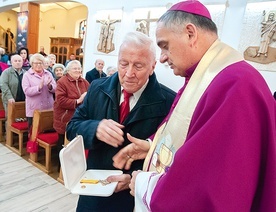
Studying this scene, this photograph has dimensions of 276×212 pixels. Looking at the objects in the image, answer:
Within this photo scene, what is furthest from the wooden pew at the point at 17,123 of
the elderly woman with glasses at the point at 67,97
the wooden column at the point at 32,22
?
the wooden column at the point at 32,22

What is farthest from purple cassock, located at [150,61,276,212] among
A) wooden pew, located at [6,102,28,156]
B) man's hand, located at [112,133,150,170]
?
wooden pew, located at [6,102,28,156]

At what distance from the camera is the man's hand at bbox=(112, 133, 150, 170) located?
1006mm

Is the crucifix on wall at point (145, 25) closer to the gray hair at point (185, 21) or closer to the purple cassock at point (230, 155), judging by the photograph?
the gray hair at point (185, 21)

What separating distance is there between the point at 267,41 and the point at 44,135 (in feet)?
11.8

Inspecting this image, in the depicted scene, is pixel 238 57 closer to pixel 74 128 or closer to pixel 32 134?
pixel 74 128

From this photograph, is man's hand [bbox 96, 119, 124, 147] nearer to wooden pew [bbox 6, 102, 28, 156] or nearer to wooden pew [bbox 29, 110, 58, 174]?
wooden pew [bbox 29, 110, 58, 174]

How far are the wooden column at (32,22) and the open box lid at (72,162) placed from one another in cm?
835

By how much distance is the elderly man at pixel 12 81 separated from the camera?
370cm

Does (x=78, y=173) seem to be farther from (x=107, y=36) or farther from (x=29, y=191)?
(x=107, y=36)

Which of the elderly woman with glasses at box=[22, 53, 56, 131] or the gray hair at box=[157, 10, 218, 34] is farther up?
the gray hair at box=[157, 10, 218, 34]

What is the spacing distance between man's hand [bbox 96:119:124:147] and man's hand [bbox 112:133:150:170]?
63 mm

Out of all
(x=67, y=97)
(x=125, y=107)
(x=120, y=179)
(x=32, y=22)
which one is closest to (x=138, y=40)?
(x=125, y=107)

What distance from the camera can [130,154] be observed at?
3.48 ft

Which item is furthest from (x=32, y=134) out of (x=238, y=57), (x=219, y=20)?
(x=219, y=20)
